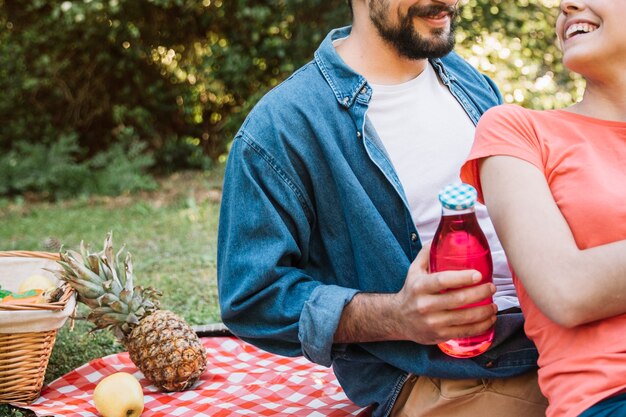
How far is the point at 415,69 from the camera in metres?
2.64

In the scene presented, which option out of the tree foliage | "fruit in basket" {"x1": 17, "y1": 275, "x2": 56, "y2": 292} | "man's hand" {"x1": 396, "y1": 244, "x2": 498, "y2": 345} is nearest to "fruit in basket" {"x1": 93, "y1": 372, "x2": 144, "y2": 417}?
"fruit in basket" {"x1": 17, "y1": 275, "x2": 56, "y2": 292}

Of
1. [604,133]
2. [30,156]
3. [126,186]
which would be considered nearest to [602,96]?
[604,133]

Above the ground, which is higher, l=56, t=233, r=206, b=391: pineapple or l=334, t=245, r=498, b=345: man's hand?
l=334, t=245, r=498, b=345: man's hand

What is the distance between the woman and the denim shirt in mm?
343

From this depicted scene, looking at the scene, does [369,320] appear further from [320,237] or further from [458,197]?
[458,197]

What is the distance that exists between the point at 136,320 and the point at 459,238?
1.90 m

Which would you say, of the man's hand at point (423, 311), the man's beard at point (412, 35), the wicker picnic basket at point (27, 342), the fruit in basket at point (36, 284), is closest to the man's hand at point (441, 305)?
the man's hand at point (423, 311)

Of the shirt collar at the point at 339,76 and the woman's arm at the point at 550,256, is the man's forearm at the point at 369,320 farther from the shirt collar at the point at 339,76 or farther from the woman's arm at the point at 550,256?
the shirt collar at the point at 339,76

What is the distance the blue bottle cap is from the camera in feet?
6.01

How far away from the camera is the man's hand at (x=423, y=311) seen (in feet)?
6.18

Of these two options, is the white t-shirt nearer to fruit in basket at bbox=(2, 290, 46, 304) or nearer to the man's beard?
the man's beard

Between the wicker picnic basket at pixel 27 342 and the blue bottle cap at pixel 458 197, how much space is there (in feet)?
6.06

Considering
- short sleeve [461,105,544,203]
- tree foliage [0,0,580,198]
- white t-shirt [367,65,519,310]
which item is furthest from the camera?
tree foliage [0,0,580,198]

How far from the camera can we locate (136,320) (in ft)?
11.1
